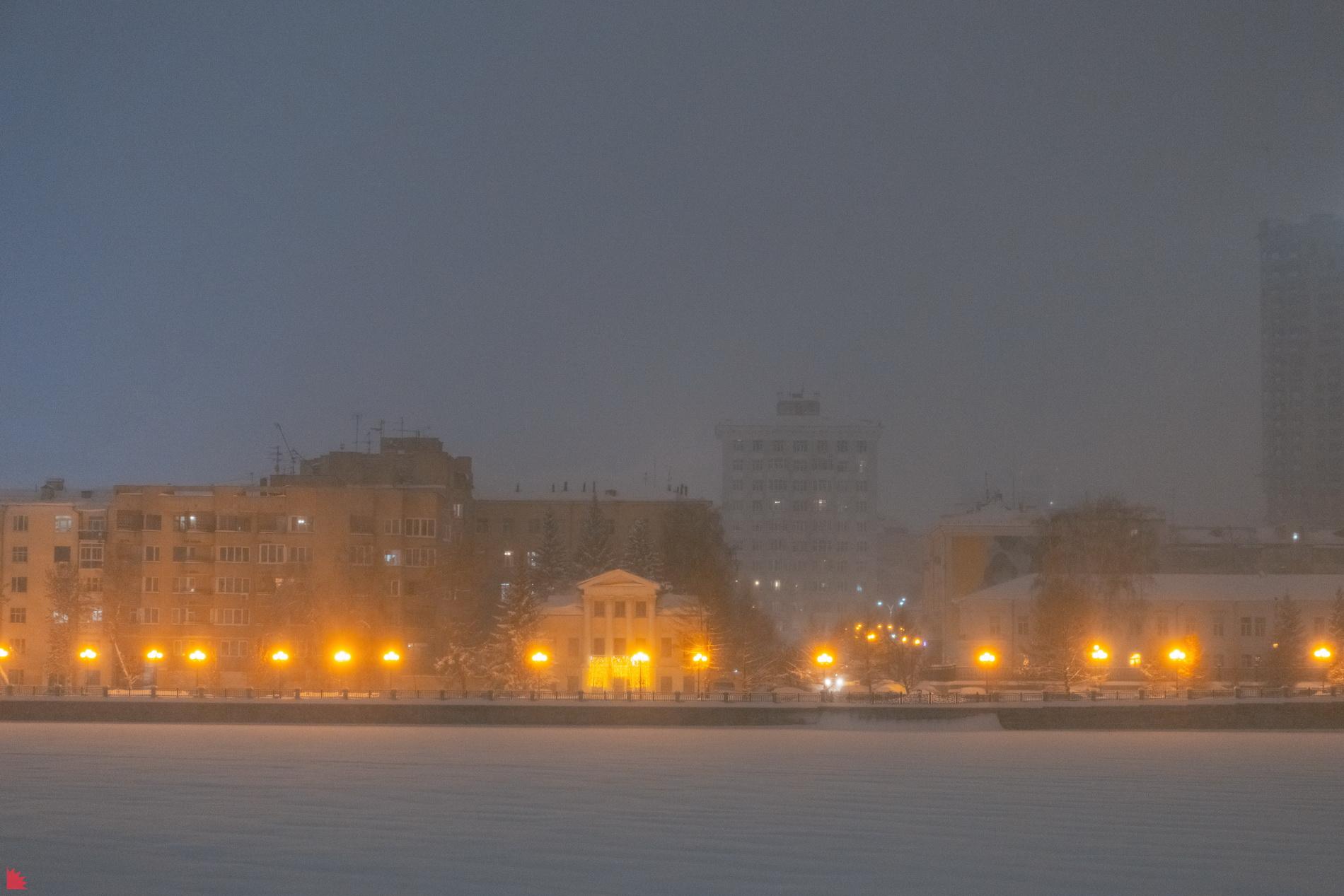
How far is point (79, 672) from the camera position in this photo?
78.9 metres

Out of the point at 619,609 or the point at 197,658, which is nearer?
the point at 197,658

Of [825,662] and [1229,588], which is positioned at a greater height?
[1229,588]

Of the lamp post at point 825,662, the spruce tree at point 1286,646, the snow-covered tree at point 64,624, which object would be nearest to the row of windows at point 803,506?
the spruce tree at point 1286,646

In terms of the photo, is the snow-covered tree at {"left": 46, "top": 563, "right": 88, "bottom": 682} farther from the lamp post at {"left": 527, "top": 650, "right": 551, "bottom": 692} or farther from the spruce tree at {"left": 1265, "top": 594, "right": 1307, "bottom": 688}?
the spruce tree at {"left": 1265, "top": 594, "right": 1307, "bottom": 688}

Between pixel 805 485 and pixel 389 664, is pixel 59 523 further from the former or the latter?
pixel 805 485

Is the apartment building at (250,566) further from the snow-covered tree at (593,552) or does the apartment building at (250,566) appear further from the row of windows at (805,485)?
the row of windows at (805,485)

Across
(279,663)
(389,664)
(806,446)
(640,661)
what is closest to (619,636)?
(640,661)

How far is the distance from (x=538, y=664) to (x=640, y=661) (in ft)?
16.4

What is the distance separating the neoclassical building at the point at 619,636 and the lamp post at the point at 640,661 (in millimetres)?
78

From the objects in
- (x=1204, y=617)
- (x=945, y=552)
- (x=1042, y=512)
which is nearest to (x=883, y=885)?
(x=1204, y=617)

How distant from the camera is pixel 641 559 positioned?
85562 mm

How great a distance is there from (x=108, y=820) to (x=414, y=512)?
184ft

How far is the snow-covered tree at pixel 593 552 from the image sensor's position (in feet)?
294

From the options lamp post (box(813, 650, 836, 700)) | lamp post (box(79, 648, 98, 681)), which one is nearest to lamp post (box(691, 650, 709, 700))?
lamp post (box(813, 650, 836, 700))
